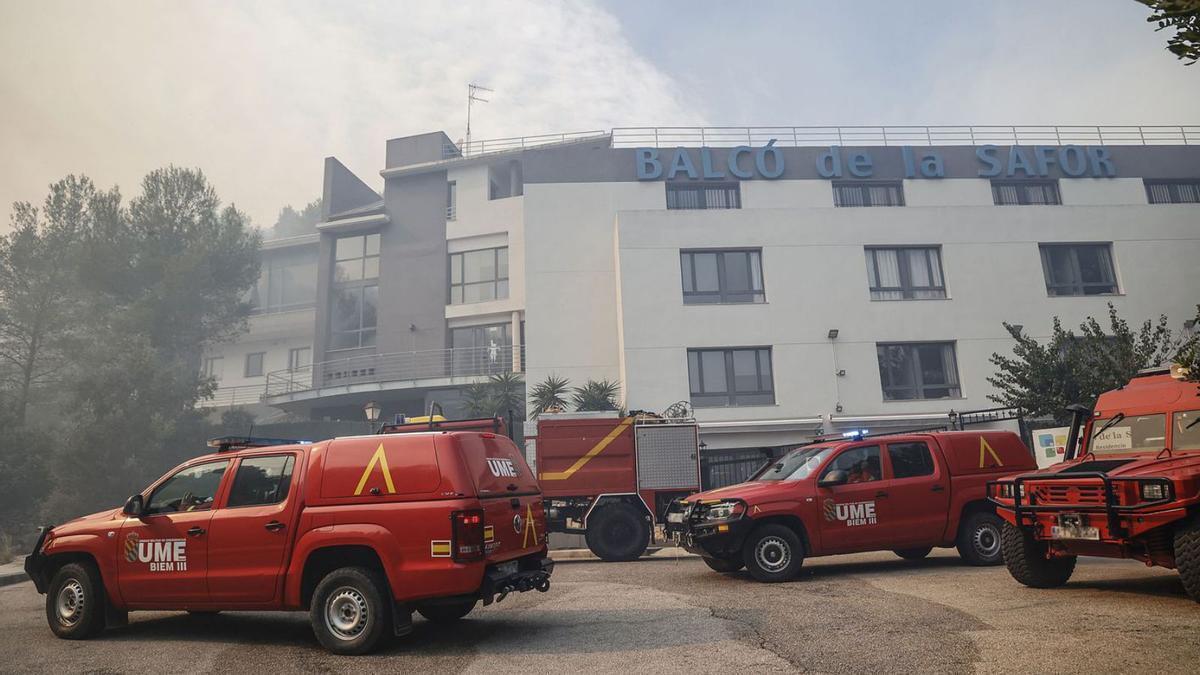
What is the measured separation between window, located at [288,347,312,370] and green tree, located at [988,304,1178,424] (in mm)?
31730

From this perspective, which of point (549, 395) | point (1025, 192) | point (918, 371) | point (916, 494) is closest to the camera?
point (916, 494)

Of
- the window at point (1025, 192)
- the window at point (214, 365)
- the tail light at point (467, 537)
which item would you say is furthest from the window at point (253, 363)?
the tail light at point (467, 537)

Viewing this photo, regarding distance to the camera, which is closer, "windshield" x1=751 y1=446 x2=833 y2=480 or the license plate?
the license plate

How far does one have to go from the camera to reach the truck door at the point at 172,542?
642 cm

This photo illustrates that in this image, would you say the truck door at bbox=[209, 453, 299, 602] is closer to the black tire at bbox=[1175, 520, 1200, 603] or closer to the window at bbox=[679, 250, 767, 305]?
the black tire at bbox=[1175, 520, 1200, 603]

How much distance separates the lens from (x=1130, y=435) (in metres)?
7.98

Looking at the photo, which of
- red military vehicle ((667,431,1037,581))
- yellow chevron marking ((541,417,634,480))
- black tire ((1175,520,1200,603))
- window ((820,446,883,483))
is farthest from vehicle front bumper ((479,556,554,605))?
yellow chevron marking ((541,417,634,480))

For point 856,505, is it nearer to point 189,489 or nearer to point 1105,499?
point 1105,499

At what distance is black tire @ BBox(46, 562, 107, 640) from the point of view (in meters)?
6.71

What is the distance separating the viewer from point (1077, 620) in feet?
19.7

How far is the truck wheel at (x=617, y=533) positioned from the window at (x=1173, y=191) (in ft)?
89.0

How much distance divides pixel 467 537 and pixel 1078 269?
89.5ft

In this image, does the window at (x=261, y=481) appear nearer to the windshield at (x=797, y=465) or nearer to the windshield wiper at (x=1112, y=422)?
the windshield at (x=797, y=465)

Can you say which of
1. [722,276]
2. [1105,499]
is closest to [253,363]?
[722,276]
